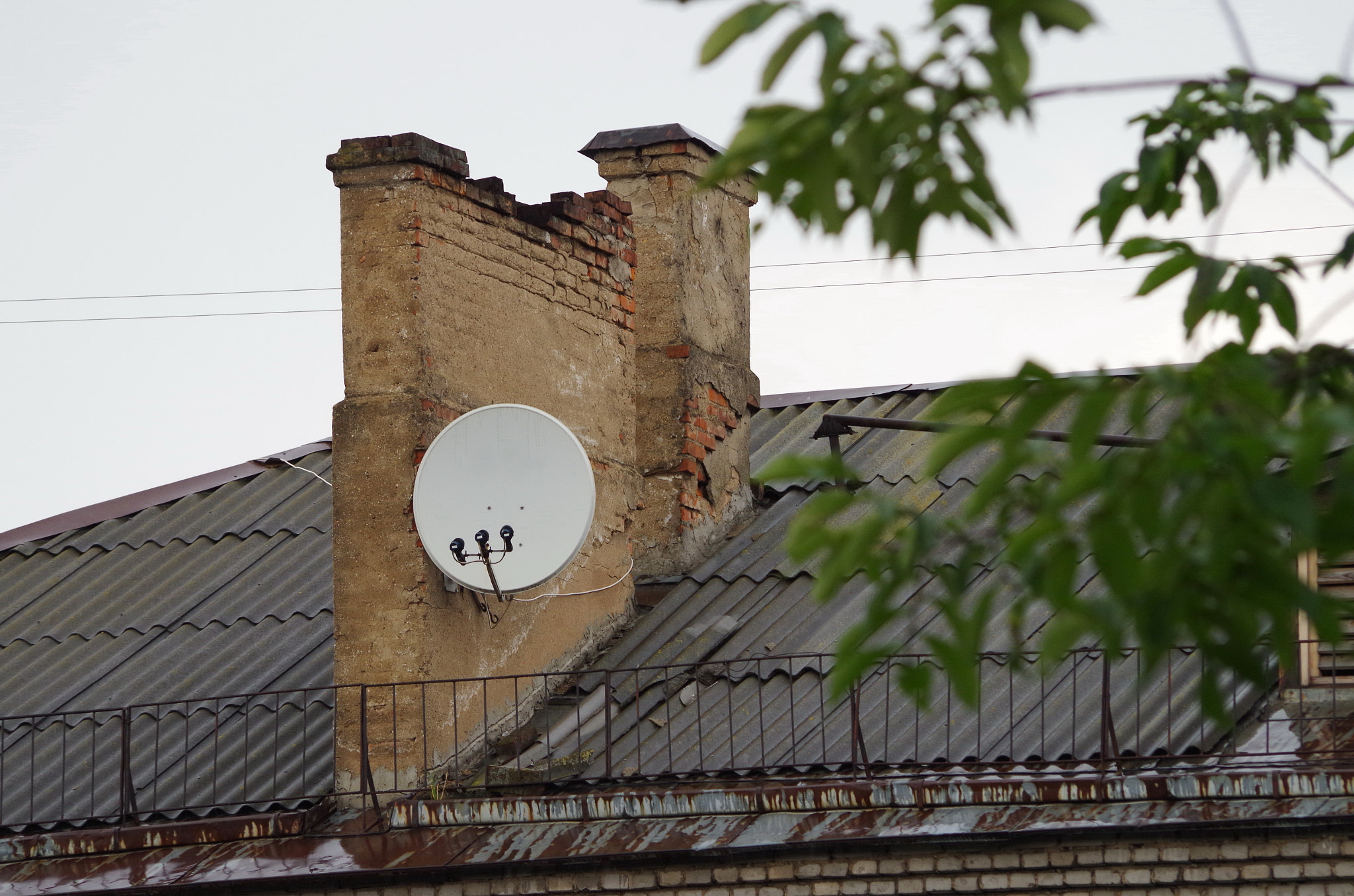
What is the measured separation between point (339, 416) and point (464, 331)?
26.8 inches

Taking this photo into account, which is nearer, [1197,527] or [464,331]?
[1197,527]

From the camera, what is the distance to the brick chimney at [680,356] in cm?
927

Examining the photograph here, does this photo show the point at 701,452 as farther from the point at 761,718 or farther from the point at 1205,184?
the point at 1205,184

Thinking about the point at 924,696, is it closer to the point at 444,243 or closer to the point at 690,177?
the point at 444,243

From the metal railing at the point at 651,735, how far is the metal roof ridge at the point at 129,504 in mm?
2952

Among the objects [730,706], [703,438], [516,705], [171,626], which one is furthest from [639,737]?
[171,626]

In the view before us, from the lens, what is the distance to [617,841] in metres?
6.57

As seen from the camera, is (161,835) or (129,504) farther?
(129,504)

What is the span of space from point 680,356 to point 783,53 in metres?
6.88

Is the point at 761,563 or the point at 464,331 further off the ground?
the point at 464,331

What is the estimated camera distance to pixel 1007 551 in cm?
247

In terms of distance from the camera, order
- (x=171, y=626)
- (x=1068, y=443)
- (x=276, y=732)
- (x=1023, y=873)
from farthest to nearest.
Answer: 1. (x=171, y=626)
2. (x=276, y=732)
3. (x=1023, y=873)
4. (x=1068, y=443)

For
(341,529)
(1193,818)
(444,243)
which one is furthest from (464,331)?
(1193,818)

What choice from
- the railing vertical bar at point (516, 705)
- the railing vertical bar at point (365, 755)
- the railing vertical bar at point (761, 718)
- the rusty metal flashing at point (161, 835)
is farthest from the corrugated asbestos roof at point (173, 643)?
the railing vertical bar at point (761, 718)
